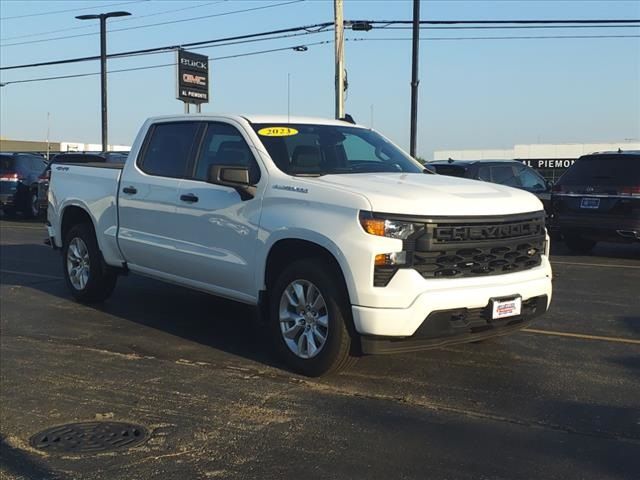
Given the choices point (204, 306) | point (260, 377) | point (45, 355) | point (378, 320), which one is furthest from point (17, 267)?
point (378, 320)

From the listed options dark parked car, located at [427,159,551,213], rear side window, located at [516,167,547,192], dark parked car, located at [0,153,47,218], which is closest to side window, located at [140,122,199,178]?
dark parked car, located at [427,159,551,213]

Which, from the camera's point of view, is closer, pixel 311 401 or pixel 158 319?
pixel 311 401

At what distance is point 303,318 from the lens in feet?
17.8

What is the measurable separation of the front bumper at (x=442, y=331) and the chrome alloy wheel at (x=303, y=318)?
0.41 meters

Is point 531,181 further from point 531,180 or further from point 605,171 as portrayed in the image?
point 605,171

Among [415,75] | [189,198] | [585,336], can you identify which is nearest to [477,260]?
[585,336]

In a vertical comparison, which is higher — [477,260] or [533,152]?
[533,152]

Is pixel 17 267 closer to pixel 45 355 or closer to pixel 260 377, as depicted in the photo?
pixel 45 355

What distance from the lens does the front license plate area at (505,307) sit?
5.14 meters

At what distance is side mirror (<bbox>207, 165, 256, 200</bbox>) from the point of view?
5.71 metres

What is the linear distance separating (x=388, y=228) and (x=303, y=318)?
103cm

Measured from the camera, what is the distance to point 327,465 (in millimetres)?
3875

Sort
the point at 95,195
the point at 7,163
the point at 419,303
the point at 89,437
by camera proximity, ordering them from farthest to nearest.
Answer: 1. the point at 7,163
2. the point at 95,195
3. the point at 419,303
4. the point at 89,437

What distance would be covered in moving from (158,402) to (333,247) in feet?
5.16
